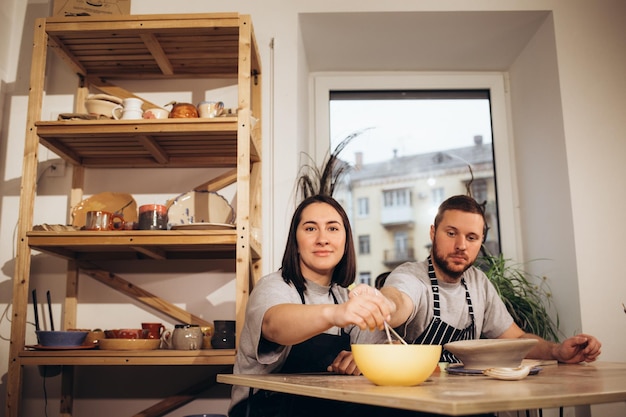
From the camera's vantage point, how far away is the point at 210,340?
235 cm

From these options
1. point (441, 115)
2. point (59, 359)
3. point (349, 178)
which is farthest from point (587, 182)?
point (59, 359)

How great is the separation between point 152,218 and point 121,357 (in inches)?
20.2

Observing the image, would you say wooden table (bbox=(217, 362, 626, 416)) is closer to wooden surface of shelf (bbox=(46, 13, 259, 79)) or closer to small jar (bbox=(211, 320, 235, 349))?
small jar (bbox=(211, 320, 235, 349))

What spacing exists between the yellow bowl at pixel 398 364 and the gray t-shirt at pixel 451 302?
0.72m

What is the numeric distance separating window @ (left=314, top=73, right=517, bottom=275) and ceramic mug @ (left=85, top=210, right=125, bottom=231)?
1.29 meters

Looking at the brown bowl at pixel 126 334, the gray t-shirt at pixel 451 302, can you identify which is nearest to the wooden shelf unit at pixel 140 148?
the brown bowl at pixel 126 334

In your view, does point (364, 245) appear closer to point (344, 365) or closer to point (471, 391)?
point (344, 365)

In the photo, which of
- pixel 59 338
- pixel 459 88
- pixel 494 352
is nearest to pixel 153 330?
pixel 59 338

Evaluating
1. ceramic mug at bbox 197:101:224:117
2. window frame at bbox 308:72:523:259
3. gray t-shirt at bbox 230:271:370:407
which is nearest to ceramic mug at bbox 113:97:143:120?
ceramic mug at bbox 197:101:224:117

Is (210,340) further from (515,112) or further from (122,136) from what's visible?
(515,112)

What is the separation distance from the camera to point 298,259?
5.97 ft

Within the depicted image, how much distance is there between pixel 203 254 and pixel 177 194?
306 millimetres

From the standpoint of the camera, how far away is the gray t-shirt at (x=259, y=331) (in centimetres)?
150

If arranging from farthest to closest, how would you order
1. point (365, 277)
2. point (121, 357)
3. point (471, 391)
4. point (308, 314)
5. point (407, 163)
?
point (407, 163) < point (365, 277) < point (121, 357) < point (308, 314) < point (471, 391)
